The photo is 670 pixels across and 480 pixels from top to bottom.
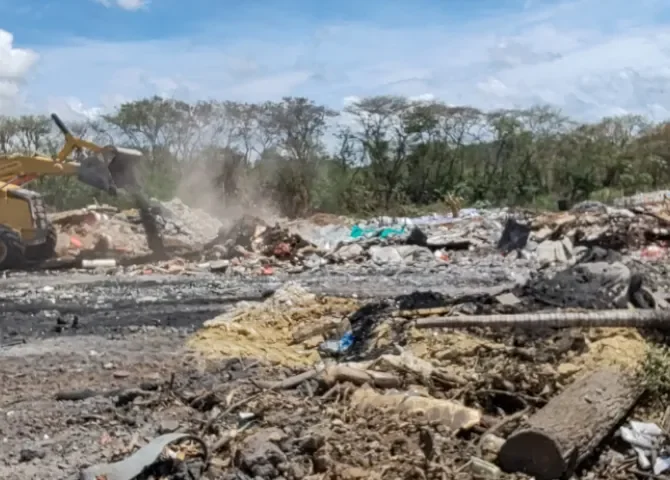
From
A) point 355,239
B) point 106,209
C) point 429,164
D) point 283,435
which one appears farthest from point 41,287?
point 429,164

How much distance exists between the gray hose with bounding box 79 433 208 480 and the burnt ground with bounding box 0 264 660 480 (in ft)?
0.67

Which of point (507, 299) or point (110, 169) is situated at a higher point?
point (110, 169)

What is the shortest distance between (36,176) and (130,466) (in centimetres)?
1336

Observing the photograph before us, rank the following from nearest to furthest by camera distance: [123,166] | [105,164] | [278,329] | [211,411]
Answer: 1. [211,411]
2. [278,329]
3. [105,164]
4. [123,166]

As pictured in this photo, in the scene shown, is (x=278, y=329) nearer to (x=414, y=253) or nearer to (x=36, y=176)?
(x=414, y=253)

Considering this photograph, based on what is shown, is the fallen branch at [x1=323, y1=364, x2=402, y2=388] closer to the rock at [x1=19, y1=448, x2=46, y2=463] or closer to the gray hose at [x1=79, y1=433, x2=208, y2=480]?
the gray hose at [x1=79, y1=433, x2=208, y2=480]

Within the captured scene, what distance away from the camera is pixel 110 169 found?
16984 millimetres

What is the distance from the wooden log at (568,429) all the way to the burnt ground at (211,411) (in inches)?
9.1

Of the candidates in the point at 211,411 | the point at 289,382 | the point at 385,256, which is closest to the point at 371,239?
the point at 385,256

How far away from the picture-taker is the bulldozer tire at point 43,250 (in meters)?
17.4

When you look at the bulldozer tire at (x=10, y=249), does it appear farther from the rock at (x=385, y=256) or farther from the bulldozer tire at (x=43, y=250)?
the rock at (x=385, y=256)

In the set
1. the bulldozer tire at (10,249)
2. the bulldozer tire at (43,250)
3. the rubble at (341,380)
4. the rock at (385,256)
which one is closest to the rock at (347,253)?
the rock at (385,256)

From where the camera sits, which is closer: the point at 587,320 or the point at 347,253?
the point at 587,320

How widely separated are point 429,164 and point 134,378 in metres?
27.7
